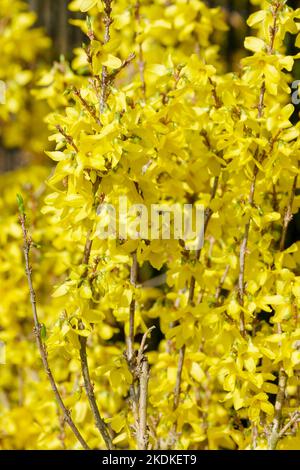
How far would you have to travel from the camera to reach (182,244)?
6.42 feet

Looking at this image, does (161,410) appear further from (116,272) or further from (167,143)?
(167,143)

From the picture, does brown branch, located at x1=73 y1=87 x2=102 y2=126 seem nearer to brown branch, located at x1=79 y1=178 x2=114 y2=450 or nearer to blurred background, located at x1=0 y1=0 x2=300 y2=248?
brown branch, located at x1=79 y1=178 x2=114 y2=450

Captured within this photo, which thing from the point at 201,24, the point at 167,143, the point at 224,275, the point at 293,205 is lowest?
the point at 224,275

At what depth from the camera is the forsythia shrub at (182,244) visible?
167 centimetres

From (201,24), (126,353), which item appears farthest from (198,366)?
(201,24)

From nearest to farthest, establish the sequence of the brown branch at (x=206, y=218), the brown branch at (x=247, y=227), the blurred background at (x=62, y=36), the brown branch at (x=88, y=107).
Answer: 1. the brown branch at (x=88, y=107)
2. the brown branch at (x=247, y=227)
3. the brown branch at (x=206, y=218)
4. the blurred background at (x=62, y=36)

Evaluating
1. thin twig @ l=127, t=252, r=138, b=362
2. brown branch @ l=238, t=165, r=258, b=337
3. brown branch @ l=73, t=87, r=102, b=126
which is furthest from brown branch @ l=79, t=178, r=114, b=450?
brown branch @ l=238, t=165, r=258, b=337

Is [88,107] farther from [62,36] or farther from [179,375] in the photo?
[62,36]

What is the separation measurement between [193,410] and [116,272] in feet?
1.61

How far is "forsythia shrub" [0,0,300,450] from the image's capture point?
5.48ft

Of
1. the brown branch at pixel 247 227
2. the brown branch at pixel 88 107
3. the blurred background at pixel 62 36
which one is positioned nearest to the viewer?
the brown branch at pixel 88 107

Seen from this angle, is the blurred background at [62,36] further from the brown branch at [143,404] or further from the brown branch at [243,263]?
the brown branch at [143,404]

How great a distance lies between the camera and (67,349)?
1.71 m

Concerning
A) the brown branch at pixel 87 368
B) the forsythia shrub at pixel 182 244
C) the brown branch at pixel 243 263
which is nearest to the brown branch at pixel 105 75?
the forsythia shrub at pixel 182 244
